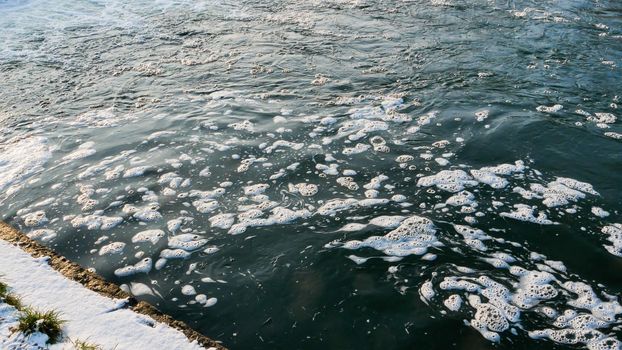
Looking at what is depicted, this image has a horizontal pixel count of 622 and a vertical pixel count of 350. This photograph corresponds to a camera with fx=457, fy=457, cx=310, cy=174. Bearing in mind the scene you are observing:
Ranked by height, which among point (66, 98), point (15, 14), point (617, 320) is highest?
point (15, 14)

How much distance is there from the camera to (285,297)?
14.2ft

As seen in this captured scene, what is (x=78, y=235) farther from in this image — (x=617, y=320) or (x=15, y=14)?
(x=15, y=14)

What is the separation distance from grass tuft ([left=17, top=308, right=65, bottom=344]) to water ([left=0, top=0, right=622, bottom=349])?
0.88 m

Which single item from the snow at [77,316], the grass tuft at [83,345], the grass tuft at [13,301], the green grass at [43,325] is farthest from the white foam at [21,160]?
the grass tuft at [83,345]

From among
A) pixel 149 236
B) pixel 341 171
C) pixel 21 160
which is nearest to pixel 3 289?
pixel 149 236

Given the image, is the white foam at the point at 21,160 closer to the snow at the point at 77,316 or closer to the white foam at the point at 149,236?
the snow at the point at 77,316

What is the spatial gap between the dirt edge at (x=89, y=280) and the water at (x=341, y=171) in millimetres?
141

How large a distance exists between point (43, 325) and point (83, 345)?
0.44m

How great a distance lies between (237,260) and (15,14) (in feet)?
42.6

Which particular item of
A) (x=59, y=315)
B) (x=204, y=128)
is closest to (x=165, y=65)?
(x=204, y=128)

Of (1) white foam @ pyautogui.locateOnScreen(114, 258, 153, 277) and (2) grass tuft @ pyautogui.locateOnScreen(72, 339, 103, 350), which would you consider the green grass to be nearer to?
(2) grass tuft @ pyautogui.locateOnScreen(72, 339, 103, 350)

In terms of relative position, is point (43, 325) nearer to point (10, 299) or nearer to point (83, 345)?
point (83, 345)

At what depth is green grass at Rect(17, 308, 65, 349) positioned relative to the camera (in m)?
3.57

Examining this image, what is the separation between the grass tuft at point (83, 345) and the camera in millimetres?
3408
